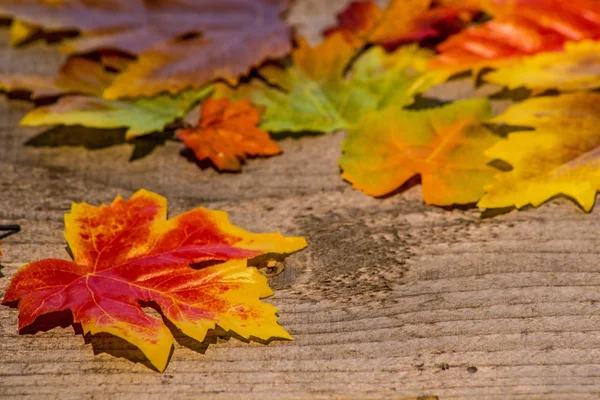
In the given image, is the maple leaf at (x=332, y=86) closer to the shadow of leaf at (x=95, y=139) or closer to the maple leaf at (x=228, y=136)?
the maple leaf at (x=228, y=136)

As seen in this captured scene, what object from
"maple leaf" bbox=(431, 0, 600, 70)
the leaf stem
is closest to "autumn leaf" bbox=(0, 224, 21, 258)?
the leaf stem

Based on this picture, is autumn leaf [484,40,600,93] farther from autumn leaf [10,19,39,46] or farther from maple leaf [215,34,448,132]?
autumn leaf [10,19,39,46]

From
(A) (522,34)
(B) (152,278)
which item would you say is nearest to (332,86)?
(A) (522,34)

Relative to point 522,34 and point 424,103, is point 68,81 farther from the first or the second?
point 522,34

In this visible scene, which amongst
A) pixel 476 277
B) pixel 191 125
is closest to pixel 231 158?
pixel 191 125

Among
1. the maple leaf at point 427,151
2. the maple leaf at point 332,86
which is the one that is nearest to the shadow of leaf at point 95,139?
the maple leaf at point 332,86

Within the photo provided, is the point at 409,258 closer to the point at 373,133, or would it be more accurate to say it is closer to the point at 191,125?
the point at 373,133

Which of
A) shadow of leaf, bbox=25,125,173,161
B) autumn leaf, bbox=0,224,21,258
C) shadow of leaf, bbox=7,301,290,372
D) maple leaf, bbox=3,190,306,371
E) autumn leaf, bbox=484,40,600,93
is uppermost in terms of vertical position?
autumn leaf, bbox=484,40,600,93
